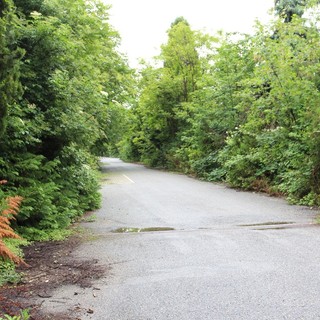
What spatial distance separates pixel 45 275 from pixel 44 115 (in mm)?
4263

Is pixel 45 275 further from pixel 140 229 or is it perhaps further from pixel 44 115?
pixel 44 115

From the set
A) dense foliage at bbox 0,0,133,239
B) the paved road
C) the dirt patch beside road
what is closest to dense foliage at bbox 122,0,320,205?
the paved road

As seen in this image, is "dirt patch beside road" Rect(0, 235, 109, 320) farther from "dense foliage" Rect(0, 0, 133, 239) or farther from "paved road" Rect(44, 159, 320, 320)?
"dense foliage" Rect(0, 0, 133, 239)

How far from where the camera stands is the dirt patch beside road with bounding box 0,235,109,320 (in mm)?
3725

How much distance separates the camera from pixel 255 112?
14.9 metres

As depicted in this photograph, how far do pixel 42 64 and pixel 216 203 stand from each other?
257 inches

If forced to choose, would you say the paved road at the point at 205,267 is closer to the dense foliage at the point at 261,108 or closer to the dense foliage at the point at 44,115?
the dense foliage at the point at 44,115

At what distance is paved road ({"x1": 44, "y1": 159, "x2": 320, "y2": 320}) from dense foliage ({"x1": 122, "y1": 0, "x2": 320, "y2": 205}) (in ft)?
10.4

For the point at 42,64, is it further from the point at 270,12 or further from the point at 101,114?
the point at 270,12

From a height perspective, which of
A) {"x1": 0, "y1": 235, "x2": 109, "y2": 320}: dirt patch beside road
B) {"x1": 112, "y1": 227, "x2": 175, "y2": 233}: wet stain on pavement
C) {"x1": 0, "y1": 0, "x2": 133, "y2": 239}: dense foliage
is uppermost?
{"x1": 0, "y1": 0, "x2": 133, "y2": 239}: dense foliage

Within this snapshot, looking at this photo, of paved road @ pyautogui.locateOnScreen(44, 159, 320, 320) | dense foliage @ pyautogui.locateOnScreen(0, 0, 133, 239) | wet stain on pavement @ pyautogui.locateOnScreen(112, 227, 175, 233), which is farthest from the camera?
wet stain on pavement @ pyautogui.locateOnScreen(112, 227, 175, 233)

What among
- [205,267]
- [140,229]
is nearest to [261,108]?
[140,229]

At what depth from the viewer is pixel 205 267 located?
5.03 meters

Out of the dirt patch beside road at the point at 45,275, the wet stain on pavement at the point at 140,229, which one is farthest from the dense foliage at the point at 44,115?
the wet stain on pavement at the point at 140,229
